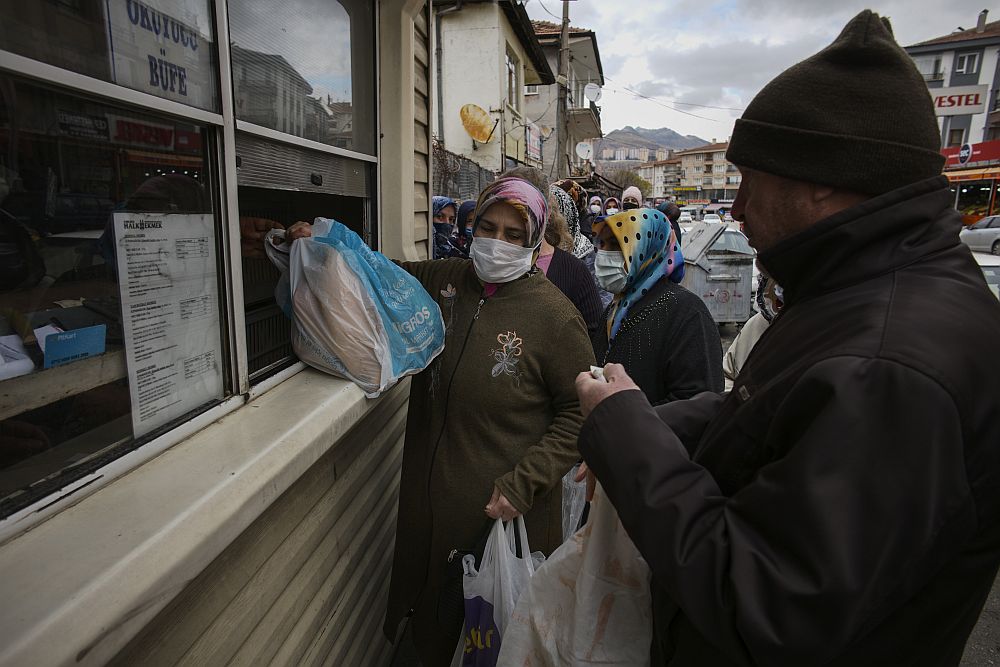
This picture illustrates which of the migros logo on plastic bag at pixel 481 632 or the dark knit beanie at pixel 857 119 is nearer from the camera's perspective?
the dark knit beanie at pixel 857 119

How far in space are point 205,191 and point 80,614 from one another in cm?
108

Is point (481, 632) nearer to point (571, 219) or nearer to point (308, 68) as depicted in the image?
point (308, 68)

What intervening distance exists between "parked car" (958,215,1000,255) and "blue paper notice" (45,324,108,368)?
26290 millimetres

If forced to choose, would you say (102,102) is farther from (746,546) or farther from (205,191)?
(746,546)

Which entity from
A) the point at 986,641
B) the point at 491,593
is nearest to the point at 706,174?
the point at 986,641

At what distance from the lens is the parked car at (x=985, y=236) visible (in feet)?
66.8

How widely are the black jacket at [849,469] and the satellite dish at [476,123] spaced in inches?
558

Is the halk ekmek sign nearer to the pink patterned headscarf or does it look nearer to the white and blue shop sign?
the pink patterned headscarf

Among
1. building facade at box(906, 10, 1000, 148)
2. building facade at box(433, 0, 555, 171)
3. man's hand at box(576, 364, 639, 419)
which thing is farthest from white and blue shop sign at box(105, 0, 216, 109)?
building facade at box(906, 10, 1000, 148)

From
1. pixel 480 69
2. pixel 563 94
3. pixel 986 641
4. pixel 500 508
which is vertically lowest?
pixel 986 641

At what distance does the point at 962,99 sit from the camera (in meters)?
37.7

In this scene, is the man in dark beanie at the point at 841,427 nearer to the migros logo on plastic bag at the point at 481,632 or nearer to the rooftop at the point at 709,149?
the migros logo on plastic bag at the point at 481,632

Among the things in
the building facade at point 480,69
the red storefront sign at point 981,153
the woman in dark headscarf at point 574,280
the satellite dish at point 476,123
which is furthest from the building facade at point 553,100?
the woman in dark headscarf at point 574,280

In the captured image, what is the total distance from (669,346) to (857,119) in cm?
143
